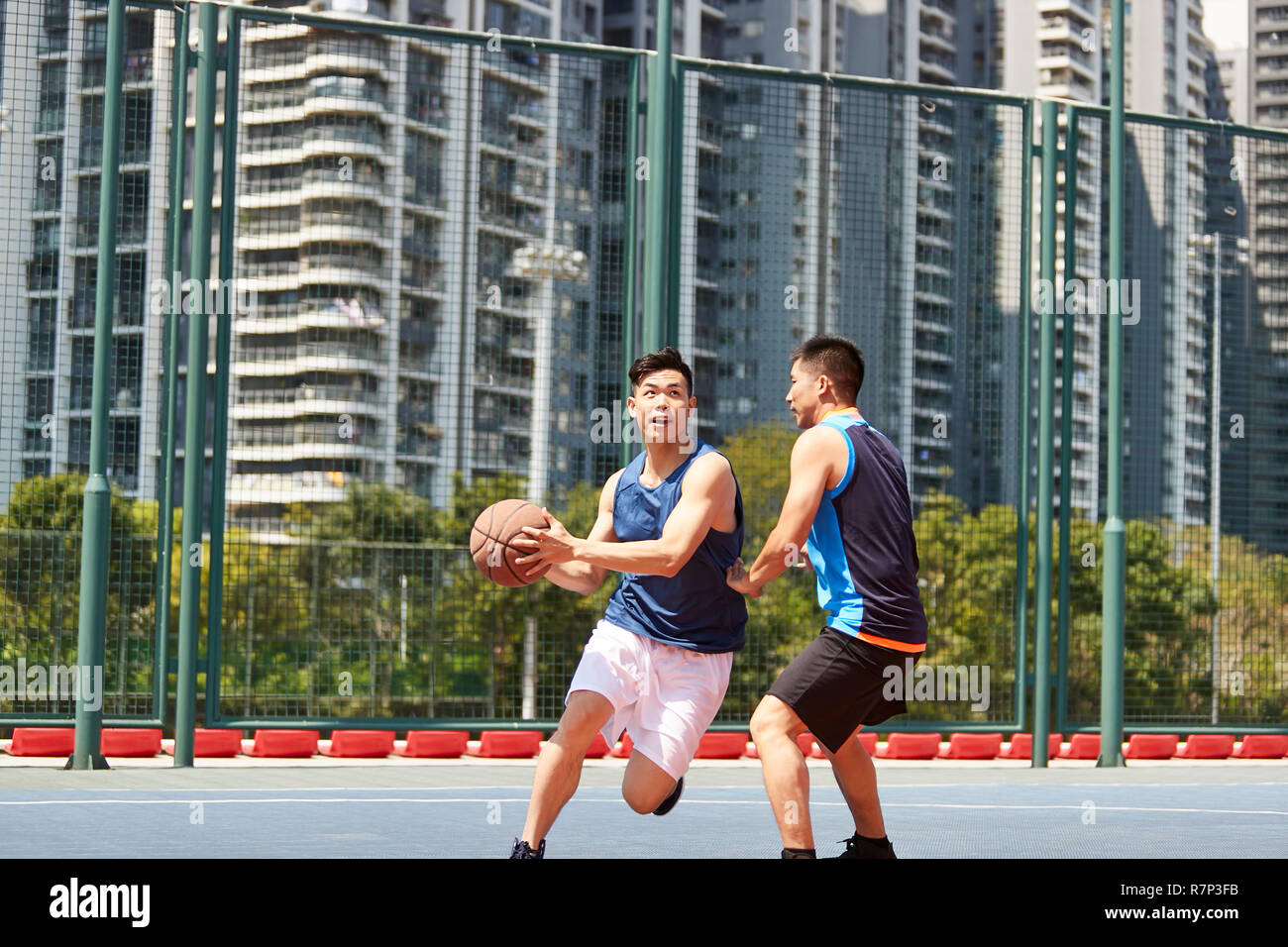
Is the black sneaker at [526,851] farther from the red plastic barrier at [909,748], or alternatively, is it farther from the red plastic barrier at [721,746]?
the red plastic barrier at [909,748]

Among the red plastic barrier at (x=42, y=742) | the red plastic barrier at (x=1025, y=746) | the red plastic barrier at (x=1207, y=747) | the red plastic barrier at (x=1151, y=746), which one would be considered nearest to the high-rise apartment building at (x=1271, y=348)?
the red plastic barrier at (x=1207, y=747)

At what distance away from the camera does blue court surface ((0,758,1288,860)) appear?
7547 millimetres

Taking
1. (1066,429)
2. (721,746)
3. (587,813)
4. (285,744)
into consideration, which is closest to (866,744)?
(721,746)

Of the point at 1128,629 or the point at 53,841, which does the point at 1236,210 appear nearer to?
the point at 1128,629

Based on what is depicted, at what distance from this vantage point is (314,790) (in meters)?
10.5

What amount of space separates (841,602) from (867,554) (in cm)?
18

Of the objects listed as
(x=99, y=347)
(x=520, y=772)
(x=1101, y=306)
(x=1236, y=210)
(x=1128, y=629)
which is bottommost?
(x=520, y=772)

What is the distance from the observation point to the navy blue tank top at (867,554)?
224 inches

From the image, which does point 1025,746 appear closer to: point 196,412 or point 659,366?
point 196,412

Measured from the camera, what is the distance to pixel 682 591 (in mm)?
5871

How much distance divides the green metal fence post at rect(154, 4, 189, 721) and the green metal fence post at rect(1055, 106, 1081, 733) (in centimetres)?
715

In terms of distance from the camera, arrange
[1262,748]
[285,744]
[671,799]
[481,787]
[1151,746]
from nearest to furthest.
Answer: [671,799]
[481,787]
[285,744]
[1151,746]
[1262,748]
